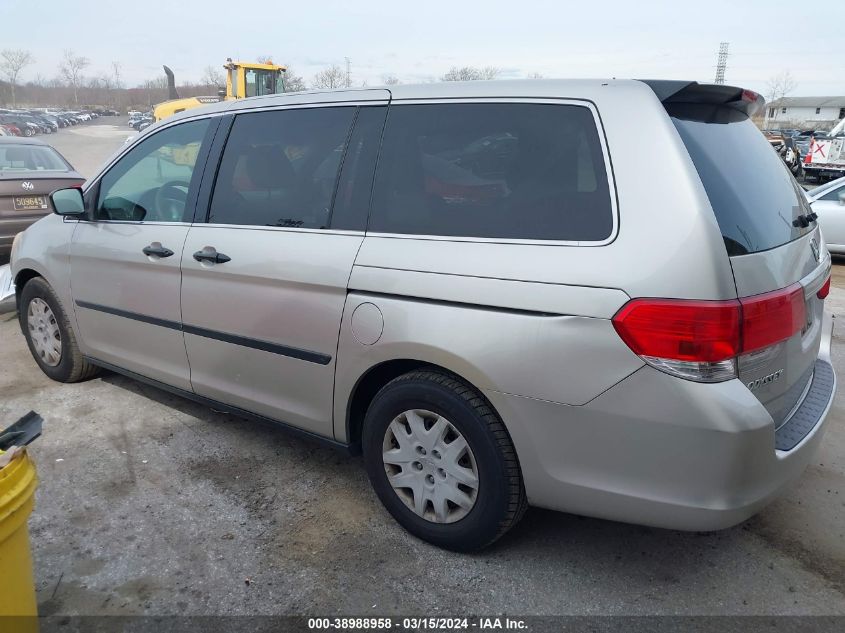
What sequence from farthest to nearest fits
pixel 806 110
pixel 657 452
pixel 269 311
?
pixel 806 110 < pixel 269 311 < pixel 657 452

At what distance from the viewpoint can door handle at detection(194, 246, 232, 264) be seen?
316cm

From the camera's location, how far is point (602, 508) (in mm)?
2295

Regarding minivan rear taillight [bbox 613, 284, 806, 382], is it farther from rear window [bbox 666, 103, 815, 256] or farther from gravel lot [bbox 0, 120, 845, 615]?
gravel lot [bbox 0, 120, 845, 615]

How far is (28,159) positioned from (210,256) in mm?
6359

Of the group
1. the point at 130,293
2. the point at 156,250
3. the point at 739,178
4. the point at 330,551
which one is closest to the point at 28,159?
the point at 130,293

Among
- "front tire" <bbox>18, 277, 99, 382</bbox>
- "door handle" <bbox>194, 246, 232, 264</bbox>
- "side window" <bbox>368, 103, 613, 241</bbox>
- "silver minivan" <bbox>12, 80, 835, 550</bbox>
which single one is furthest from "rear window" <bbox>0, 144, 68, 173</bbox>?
"side window" <bbox>368, 103, 613, 241</bbox>

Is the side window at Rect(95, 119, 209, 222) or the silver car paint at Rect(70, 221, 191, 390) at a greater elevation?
the side window at Rect(95, 119, 209, 222)

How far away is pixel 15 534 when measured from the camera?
1.82 m

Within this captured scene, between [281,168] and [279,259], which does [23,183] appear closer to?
[281,168]

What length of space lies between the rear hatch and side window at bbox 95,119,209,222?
245 cm

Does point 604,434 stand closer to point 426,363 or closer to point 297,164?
point 426,363

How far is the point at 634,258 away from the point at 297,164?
1.71 m

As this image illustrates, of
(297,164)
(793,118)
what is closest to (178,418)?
(297,164)

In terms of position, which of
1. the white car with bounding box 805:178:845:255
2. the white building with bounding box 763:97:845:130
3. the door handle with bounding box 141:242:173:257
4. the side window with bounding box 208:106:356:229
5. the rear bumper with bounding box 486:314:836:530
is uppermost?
the side window with bounding box 208:106:356:229
